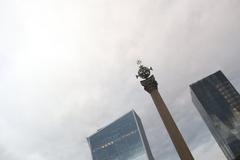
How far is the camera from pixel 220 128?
189 m

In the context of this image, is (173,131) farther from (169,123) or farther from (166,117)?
(166,117)

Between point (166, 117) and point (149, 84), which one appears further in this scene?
point (149, 84)

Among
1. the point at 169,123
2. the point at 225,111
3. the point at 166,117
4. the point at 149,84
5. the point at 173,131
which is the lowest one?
the point at 173,131

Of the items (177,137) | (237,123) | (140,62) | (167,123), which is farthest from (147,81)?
(237,123)

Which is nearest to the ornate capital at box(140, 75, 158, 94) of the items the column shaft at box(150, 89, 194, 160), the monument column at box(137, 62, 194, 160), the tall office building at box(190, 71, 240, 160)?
the monument column at box(137, 62, 194, 160)

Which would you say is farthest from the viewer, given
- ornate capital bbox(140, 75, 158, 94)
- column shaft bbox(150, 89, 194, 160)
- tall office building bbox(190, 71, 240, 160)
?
tall office building bbox(190, 71, 240, 160)

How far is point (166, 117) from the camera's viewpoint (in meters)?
27.5

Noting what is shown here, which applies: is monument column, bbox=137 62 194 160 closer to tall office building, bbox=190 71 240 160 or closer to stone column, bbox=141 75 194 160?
stone column, bbox=141 75 194 160

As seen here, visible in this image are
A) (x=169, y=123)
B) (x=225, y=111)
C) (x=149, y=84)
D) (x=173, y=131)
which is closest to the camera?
(x=173, y=131)

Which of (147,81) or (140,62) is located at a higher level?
(140,62)

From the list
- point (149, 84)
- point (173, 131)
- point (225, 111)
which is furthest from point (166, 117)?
point (225, 111)

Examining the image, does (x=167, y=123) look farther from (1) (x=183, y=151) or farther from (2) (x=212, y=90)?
(2) (x=212, y=90)

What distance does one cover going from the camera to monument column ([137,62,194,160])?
2488cm

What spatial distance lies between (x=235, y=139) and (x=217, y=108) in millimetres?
26301
